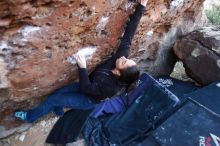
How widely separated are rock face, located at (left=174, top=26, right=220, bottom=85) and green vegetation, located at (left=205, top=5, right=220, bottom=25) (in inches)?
97.3

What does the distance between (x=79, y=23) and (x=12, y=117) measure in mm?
1148

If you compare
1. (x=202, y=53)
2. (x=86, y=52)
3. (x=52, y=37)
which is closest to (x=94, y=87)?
(x=86, y=52)

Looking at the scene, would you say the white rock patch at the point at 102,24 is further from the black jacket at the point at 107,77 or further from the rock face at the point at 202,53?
the rock face at the point at 202,53

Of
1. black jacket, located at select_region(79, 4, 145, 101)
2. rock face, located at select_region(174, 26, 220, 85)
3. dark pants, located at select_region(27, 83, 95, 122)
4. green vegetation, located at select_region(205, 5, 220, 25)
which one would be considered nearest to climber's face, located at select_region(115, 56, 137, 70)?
black jacket, located at select_region(79, 4, 145, 101)

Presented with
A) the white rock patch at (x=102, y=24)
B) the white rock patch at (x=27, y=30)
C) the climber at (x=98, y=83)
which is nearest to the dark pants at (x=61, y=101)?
the climber at (x=98, y=83)

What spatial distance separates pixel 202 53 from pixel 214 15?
120 inches

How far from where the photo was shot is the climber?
10.4 feet

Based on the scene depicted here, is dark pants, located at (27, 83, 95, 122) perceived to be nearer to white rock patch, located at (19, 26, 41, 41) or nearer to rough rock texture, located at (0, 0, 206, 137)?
rough rock texture, located at (0, 0, 206, 137)

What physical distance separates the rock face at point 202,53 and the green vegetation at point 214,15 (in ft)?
8.11

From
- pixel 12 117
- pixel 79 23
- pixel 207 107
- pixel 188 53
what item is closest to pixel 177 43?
pixel 188 53

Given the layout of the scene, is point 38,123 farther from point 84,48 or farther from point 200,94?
point 200,94

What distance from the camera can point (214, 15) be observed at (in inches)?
271

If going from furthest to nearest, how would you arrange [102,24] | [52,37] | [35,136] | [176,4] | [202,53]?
[202,53], [176,4], [35,136], [102,24], [52,37]

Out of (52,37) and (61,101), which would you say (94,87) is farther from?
(52,37)
